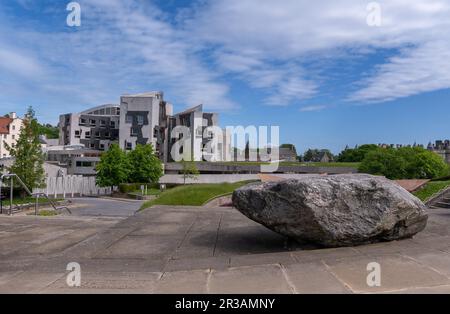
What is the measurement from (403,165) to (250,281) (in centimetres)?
3806

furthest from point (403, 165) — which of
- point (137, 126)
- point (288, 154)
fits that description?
point (288, 154)

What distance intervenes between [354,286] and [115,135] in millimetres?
87625

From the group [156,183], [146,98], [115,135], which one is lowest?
[156,183]

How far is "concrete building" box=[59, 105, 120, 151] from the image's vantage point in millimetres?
87438

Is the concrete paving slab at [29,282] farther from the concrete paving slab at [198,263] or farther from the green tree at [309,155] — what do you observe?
the green tree at [309,155]

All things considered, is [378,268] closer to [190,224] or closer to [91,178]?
[190,224]

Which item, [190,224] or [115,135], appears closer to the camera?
[190,224]

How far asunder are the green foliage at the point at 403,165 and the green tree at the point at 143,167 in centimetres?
2987

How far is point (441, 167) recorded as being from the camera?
42.3m

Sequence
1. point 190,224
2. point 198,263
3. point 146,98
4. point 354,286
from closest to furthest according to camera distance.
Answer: point 354,286, point 198,263, point 190,224, point 146,98

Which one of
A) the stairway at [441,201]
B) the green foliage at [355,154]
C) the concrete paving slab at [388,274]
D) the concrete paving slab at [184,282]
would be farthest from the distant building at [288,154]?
the concrete paving slab at [184,282]

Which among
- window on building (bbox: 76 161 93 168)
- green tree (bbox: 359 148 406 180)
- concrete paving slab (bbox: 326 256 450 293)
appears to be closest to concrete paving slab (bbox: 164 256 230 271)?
concrete paving slab (bbox: 326 256 450 293)
